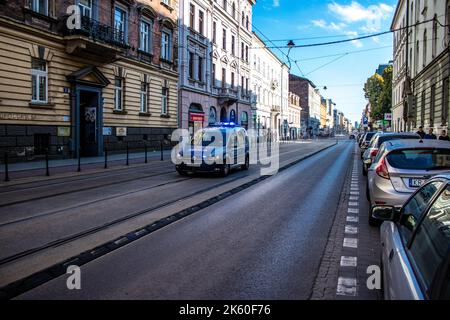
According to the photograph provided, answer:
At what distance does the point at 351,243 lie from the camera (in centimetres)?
609

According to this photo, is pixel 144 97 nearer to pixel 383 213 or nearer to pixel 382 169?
pixel 382 169

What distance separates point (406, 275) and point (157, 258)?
3.33 metres

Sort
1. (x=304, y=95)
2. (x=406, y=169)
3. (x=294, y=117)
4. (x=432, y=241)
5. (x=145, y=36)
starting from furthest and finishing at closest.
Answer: (x=304, y=95)
(x=294, y=117)
(x=145, y=36)
(x=406, y=169)
(x=432, y=241)

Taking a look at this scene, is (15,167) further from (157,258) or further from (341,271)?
(341,271)

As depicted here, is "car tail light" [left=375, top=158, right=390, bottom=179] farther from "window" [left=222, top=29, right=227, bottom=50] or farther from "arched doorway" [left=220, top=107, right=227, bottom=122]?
"window" [left=222, top=29, right=227, bottom=50]

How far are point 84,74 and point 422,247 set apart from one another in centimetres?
2140

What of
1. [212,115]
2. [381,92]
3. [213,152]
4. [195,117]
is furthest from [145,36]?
[381,92]

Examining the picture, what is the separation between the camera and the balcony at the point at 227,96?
4141 cm

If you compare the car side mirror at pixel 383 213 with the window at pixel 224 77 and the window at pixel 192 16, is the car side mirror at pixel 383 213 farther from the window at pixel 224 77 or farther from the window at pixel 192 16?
the window at pixel 224 77

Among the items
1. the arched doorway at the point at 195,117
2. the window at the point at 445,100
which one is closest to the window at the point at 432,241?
the window at the point at 445,100

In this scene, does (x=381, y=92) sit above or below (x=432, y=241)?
above
